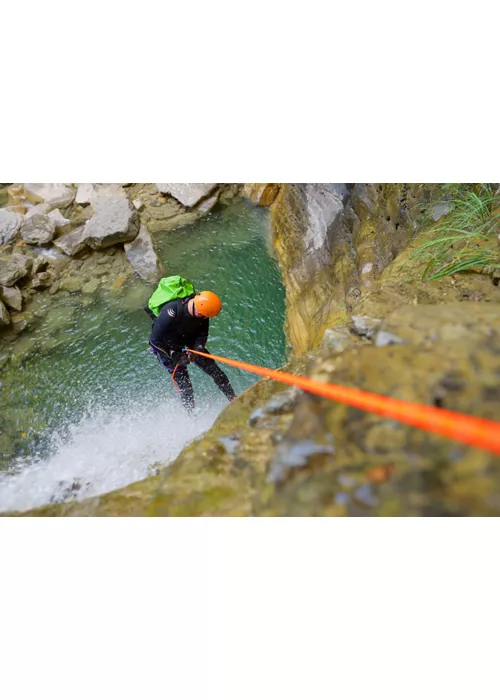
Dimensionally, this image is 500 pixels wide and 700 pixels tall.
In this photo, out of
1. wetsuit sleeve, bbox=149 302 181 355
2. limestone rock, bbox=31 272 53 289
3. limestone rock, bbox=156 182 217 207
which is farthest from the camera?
limestone rock, bbox=156 182 217 207

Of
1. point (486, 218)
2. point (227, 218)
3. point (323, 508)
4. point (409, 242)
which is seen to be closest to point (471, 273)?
point (486, 218)

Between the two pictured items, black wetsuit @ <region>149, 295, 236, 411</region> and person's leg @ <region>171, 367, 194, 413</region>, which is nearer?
black wetsuit @ <region>149, 295, 236, 411</region>

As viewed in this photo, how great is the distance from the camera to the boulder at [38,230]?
694 cm

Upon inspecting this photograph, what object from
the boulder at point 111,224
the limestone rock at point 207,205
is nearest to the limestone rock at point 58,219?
the boulder at point 111,224

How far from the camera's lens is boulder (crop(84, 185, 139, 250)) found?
666 cm

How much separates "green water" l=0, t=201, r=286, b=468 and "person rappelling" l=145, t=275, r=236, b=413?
0.90 metres

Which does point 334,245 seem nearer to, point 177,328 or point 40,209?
point 177,328

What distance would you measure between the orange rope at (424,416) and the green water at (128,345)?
3.15 m

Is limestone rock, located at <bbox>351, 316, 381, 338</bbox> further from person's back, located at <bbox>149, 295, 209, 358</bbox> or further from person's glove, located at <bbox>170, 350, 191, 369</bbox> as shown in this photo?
person's glove, located at <bbox>170, 350, 191, 369</bbox>

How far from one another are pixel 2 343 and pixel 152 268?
7.95 ft

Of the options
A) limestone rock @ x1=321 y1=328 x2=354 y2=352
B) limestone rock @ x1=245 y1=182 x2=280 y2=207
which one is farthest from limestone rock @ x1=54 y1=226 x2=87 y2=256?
limestone rock @ x1=321 y1=328 x2=354 y2=352

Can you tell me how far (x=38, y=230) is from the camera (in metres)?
6.99

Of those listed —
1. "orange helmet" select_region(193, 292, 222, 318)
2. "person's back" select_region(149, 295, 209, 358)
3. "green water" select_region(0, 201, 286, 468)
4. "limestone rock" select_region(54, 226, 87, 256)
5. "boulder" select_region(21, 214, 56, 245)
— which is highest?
"boulder" select_region(21, 214, 56, 245)

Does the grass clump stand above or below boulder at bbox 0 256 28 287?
below
